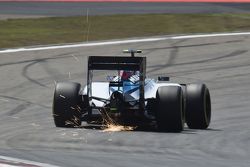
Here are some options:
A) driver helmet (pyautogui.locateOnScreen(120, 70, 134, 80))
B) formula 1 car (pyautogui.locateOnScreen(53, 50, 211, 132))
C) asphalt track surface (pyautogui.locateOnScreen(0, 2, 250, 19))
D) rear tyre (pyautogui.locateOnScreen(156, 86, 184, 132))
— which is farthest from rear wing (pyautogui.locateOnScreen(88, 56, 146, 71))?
asphalt track surface (pyautogui.locateOnScreen(0, 2, 250, 19))

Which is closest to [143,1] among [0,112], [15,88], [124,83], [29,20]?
[29,20]

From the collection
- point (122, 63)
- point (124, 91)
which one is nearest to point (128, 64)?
point (122, 63)

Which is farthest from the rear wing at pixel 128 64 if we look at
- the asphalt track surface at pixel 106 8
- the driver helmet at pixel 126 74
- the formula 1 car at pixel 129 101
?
the asphalt track surface at pixel 106 8

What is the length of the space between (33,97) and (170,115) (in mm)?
6346

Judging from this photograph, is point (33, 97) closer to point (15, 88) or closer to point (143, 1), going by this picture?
point (15, 88)

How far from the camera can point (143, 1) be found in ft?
133

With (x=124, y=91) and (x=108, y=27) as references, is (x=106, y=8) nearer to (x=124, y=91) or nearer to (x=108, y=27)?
(x=108, y=27)

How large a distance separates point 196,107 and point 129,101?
121 centimetres

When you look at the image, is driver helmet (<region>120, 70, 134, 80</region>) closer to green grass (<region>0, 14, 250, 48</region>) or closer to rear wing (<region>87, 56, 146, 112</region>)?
rear wing (<region>87, 56, 146, 112</region>)

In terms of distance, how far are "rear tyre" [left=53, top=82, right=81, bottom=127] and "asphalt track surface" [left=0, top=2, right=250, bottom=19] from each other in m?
21.3

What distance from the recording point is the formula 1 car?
1413cm

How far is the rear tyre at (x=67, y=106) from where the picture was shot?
14594 mm

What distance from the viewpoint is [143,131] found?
14406 mm

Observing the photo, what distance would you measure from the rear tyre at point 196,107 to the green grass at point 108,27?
45.1 ft
